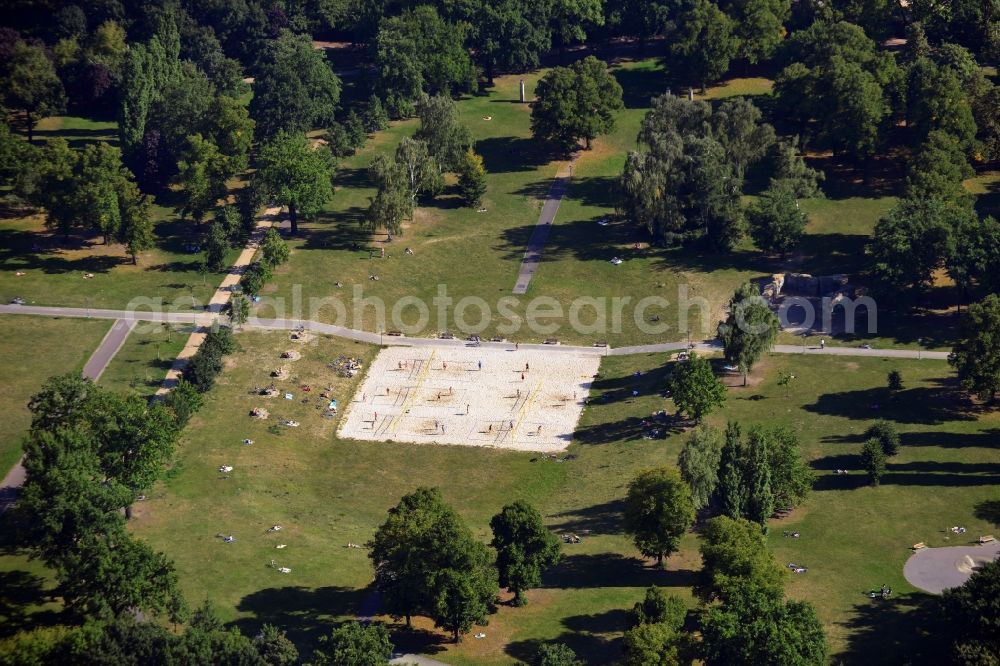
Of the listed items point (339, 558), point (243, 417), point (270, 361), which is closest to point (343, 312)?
point (270, 361)

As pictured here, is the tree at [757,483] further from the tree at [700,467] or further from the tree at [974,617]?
the tree at [974,617]

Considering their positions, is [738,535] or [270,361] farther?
[270,361]

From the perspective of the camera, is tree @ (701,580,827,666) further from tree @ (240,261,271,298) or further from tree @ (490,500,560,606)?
tree @ (240,261,271,298)

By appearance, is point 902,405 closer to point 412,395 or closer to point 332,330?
point 412,395

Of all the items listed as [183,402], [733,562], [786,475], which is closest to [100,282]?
[183,402]

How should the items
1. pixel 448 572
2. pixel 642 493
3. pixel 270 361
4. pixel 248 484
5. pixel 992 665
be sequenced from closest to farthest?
pixel 992 665 → pixel 448 572 → pixel 642 493 → pixel 248 484 → pixel 270 361

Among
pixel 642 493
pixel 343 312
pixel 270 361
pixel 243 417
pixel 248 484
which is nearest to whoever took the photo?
pixel 642 493

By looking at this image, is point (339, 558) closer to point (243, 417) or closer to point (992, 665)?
point (243, 417)

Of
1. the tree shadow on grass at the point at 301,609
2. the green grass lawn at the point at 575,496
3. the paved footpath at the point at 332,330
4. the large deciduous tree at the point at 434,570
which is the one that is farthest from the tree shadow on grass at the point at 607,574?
the paved footpath at the point at 332,330
